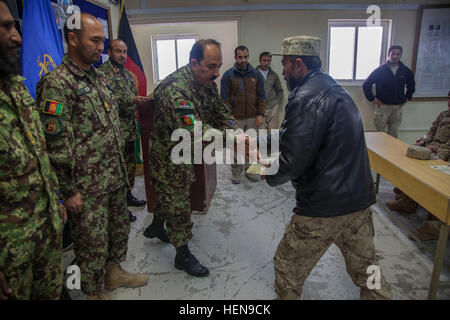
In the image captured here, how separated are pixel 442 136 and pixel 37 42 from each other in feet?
11.9

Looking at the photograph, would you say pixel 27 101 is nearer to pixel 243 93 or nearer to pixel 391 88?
pixel 243 93

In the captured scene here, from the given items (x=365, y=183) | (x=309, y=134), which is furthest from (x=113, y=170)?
(x=365, y=183)

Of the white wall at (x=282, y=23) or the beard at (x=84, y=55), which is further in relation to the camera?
the white wall at (x=282, y=23)

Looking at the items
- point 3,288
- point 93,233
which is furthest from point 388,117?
point 3,288

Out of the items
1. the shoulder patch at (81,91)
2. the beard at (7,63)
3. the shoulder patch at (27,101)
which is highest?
the beard at (7,63)

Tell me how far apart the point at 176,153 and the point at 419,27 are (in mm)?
5196

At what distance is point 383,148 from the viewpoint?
2826 millimetres

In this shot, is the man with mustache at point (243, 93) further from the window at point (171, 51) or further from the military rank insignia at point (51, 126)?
the window at point (171, 51)

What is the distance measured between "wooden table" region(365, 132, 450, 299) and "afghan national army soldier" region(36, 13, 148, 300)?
1.91 meters

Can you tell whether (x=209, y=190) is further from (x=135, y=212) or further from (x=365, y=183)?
(x=365, y=183)

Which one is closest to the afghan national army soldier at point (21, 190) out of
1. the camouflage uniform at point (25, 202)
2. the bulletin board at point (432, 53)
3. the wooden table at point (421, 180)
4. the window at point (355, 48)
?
the camouflage uniform at point (25, 202)

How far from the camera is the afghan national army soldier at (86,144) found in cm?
143

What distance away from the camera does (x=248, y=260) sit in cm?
230

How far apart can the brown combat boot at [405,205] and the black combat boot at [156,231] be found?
229 cm
